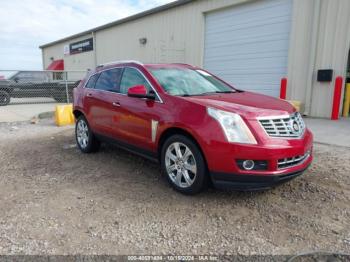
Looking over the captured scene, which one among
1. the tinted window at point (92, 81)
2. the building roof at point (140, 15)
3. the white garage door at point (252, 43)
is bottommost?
the tinted window at point (92, 81)

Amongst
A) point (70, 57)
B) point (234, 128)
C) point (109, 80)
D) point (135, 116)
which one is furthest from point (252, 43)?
point (70, 57)

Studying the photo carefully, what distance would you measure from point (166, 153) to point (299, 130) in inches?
62.2

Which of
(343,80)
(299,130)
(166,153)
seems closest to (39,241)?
(166,153)

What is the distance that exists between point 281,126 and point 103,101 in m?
2.85

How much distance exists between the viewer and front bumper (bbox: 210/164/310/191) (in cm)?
310

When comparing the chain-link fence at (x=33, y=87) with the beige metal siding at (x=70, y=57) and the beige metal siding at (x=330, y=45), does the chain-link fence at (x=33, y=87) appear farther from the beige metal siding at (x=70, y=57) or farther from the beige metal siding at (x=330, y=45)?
the beige metal siding at (x=330, y=45)

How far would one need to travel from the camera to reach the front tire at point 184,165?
3371mm

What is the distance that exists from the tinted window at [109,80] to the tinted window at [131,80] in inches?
5.7

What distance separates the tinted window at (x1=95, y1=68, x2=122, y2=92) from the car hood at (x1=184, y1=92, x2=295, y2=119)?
160cm

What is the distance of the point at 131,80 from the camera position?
14.7 ft

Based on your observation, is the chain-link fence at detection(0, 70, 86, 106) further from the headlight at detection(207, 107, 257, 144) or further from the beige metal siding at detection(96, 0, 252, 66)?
the headlight at detection(207, 107, 257, 144)

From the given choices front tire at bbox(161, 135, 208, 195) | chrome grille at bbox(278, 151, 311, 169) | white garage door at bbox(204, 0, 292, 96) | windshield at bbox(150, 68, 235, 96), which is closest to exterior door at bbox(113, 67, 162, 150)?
windshield at bbox(150, 68, 235, 96)

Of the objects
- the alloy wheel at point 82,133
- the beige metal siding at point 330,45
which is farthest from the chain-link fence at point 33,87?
the beige metal siding at point 330,45

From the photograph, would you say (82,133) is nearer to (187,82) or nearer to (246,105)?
(187,82)
